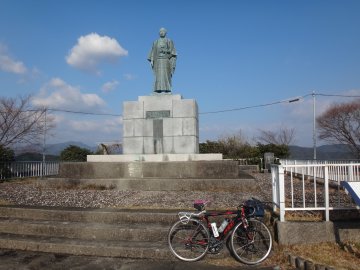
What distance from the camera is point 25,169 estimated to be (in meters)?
18.2

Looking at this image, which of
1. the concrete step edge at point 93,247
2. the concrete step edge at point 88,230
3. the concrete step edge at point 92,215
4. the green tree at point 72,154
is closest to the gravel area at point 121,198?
the concrete step edge at point 92,215

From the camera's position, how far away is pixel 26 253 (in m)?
5.88

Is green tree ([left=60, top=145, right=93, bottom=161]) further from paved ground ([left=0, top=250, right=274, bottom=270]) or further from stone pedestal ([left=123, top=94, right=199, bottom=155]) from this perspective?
paved ground ([left=0, top=250, right=274, bottom=270])

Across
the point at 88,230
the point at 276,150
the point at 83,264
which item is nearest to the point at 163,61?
the point at 88,230

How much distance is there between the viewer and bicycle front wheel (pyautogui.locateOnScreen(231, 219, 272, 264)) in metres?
5.44

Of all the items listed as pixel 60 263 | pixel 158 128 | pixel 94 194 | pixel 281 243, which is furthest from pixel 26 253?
pixel 158 128

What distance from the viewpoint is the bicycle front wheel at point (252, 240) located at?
17.8 ft

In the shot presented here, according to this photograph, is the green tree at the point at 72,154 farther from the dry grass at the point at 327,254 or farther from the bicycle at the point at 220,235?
the dry grass at the point at 327,254

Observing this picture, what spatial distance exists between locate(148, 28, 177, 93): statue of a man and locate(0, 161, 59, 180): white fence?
28.7 ft

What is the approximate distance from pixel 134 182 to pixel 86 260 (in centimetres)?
481

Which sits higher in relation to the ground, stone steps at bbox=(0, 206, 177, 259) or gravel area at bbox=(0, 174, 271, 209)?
gravel area at bbox=(0, 174, 271, 209)

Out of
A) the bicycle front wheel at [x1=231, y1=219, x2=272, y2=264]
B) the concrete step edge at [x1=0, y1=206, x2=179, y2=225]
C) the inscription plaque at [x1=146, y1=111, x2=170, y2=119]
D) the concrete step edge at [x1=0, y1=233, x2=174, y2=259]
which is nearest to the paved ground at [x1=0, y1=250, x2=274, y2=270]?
the concrete step edge at [x1=0, y1=233, x2=174, y2=259]

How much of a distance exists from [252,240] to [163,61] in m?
9.85

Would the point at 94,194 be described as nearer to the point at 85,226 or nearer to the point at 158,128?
the point at 85,226
